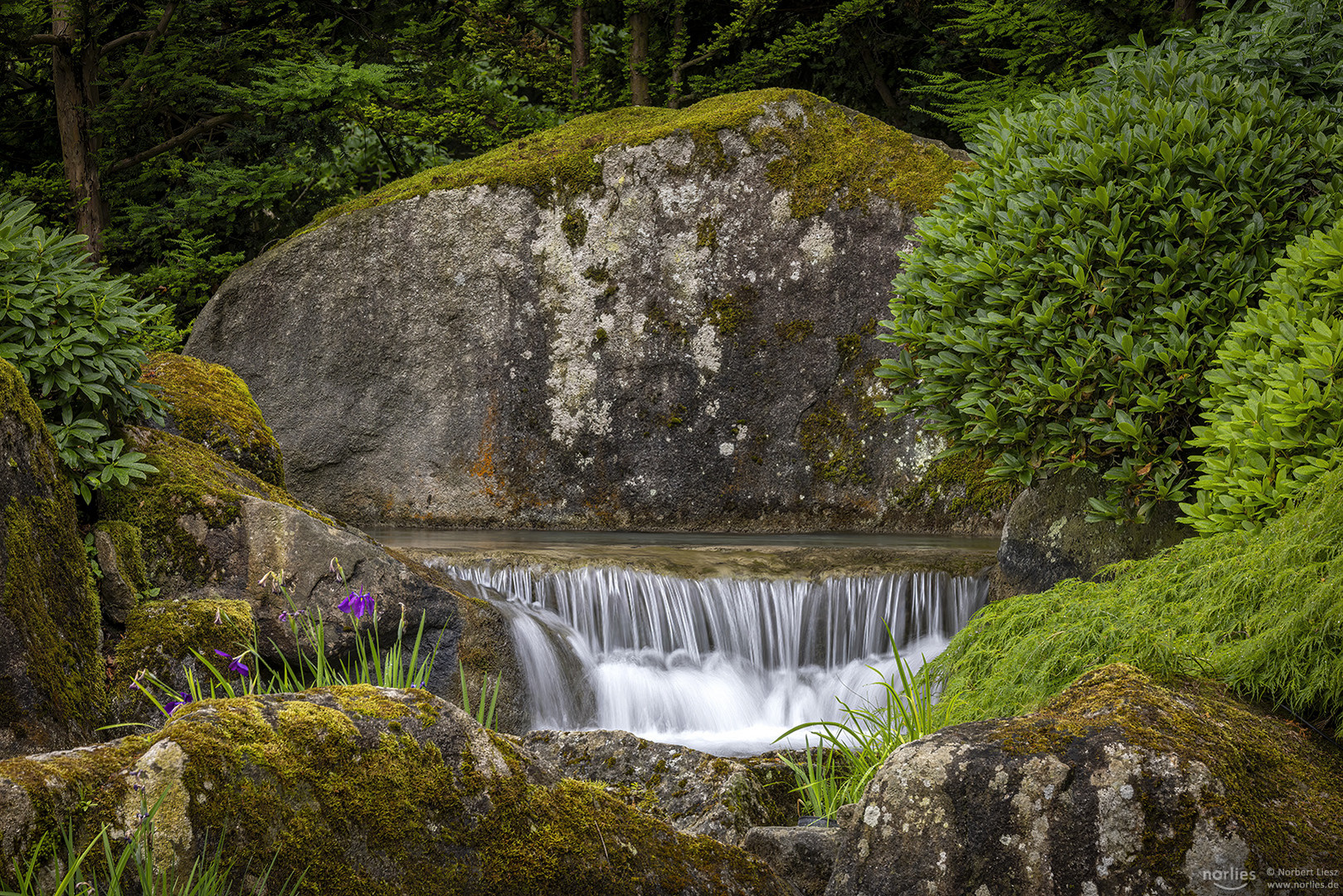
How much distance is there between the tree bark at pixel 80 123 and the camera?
9492 millimetres

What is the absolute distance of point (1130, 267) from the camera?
15.3ft

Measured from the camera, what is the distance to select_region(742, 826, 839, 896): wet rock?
9.11 ft

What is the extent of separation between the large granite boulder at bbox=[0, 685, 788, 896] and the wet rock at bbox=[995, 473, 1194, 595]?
12.0 feet

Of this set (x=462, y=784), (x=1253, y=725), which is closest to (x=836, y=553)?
(x=1253, y=725)

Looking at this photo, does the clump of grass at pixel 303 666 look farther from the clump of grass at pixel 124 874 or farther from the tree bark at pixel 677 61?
the tree bark at pixel 677 61

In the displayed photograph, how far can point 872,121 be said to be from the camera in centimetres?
884

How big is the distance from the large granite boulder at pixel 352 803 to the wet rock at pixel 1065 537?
3.65 meters

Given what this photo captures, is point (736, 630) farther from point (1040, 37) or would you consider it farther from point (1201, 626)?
point (1040, 37)

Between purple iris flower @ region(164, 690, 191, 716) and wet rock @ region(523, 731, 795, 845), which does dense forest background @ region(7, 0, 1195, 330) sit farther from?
wet rock @ region(523, 731, 795, 845)

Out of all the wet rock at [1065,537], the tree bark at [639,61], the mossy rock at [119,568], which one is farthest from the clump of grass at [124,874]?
the tree bark at [639,61]

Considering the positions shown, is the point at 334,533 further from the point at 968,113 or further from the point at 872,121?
the point at 968,113

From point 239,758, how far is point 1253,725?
2.38 meters

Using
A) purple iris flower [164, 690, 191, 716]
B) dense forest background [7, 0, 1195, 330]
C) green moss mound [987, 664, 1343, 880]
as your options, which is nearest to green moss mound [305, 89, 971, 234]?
dense forest background [7, 0, 1195, 330]

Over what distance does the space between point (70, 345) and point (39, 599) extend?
1.27m
